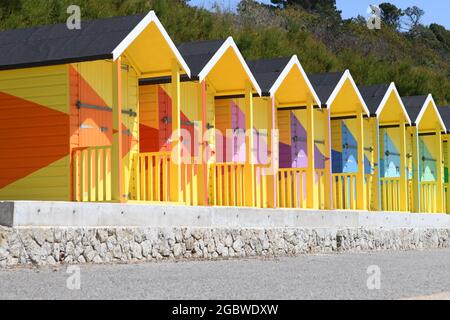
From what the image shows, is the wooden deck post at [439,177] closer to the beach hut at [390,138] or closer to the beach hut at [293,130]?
the beach hut at [390,138]

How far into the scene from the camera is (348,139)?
23469 mm

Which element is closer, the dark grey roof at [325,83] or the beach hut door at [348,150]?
the dark grey roof at [325,83]

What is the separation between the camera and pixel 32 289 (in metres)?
8.41

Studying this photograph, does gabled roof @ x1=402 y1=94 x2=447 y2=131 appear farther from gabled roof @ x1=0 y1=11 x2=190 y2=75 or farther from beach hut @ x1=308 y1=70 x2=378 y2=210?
gabled roof @ x1=0 y1=11 x2=190 y2=75

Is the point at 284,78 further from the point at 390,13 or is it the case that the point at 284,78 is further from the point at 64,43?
the point at 390,13

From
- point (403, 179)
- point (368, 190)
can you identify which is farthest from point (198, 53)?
point (403, 179)

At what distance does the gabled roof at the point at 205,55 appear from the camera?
15.7 meters

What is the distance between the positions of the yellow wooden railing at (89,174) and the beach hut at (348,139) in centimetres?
716

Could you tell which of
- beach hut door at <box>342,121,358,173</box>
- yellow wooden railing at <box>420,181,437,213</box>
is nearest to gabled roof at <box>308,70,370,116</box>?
beach hut door at <box>342,121,358,173</box>

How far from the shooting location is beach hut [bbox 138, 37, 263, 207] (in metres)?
16.0

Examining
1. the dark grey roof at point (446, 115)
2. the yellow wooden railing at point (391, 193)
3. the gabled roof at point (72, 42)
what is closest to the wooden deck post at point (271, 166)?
the gabled roof at point (72, 42)

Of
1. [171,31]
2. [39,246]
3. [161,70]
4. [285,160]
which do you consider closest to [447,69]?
[171,31]
